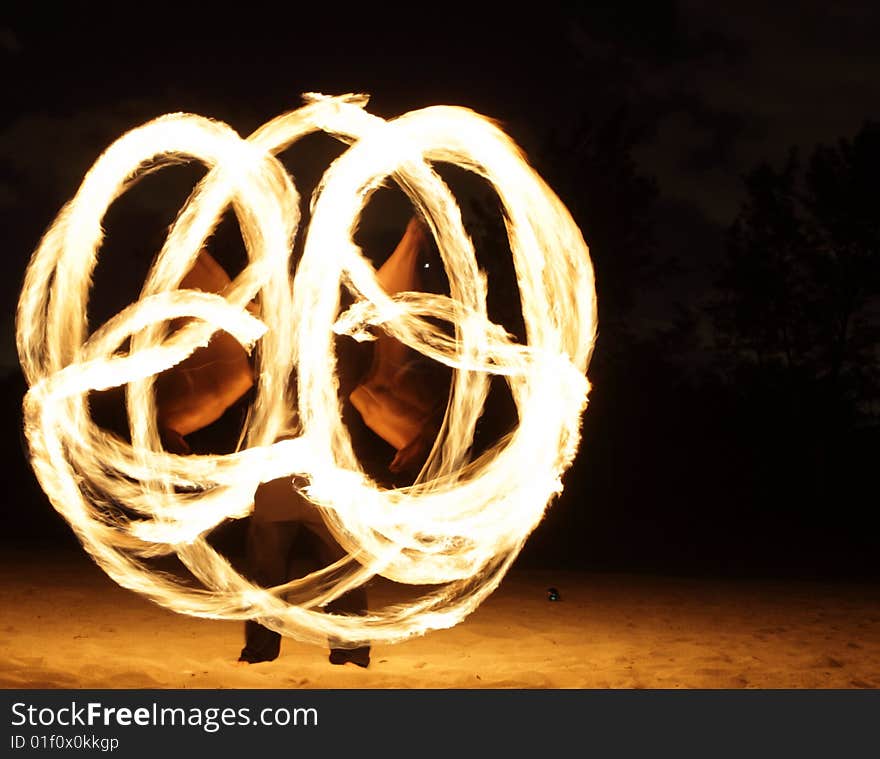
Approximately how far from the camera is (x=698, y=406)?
70.2ft

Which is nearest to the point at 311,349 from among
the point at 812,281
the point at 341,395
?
the point at 341,395

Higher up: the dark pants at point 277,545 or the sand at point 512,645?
the dark pants at point 277,545

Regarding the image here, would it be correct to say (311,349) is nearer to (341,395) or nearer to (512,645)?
(341,395)

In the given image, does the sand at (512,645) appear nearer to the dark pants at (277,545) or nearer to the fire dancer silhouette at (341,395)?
the dark pants at (277,545)

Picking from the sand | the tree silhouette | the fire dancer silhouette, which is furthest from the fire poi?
the tree silhouette

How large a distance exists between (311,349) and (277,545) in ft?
3.99

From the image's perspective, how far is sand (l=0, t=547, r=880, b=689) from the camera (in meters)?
5.97

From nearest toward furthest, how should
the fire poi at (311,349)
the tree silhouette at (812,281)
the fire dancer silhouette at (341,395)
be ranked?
the fire poi at (311,349), the fire dancer silhouette at (341,395), the tree silhouette at (812,281)

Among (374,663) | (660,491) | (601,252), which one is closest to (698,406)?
(660,491)

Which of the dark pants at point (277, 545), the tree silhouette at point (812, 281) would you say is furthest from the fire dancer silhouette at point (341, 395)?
the tree silhouette at point (812, 281)

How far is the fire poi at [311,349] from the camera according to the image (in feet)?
19.2

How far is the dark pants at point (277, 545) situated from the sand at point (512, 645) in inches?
6.0

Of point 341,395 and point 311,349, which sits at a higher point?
point 311,349

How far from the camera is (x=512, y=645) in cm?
693
